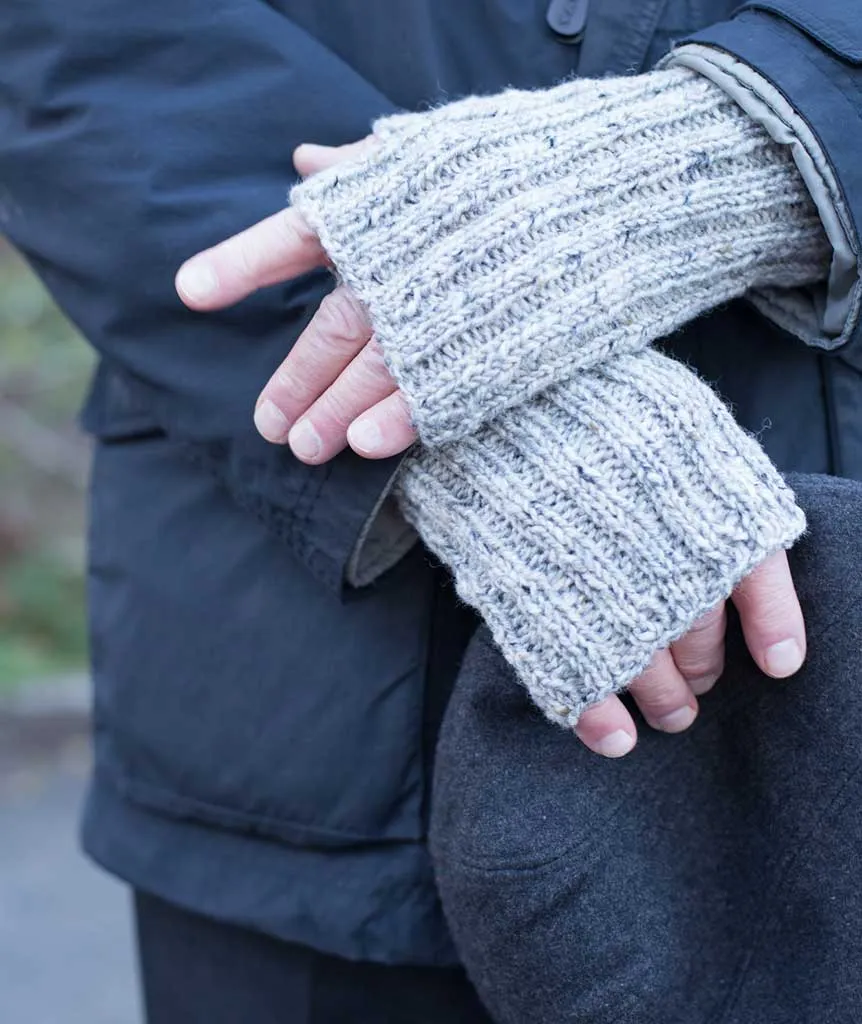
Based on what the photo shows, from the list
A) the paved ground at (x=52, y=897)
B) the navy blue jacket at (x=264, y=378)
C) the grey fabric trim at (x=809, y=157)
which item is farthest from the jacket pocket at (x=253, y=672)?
the paved ground at (x=52, y=897)

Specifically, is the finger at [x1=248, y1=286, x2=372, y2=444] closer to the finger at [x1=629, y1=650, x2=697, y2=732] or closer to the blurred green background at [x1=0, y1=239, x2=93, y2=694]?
the finger at [x1=629, y1=650, x2=697, y2=732]

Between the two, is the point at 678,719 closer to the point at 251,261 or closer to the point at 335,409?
the point at 335,409

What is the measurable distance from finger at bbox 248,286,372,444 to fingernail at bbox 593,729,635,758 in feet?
1.14

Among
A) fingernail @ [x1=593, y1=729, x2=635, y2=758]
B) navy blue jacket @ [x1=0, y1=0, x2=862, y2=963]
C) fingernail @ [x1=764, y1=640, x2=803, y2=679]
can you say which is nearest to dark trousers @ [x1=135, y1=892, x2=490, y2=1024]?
navy blue jacket @ [x1=0, y1=0, x2=862, y2=963]

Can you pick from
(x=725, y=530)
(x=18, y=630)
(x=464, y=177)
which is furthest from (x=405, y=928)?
(x=18, y=630)

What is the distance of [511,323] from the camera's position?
2.88 feet

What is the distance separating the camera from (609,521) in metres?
0.87

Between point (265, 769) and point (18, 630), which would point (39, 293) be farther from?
point (265, 769)

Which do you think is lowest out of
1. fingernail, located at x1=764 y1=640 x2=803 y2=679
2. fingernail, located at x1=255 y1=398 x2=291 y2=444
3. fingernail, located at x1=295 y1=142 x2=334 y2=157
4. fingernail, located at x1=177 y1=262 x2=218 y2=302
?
fingernail, located at x1=764 y1=640 x2=803 y2=679

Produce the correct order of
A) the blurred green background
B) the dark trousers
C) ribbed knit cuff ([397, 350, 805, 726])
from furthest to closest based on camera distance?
the blurred green background < the dark trousers < ribbed knit cuff ([397, 350, 805, 726])

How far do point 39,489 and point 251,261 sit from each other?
310 cm

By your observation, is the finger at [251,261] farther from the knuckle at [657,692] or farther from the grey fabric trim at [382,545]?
the knuckle at [657,692]

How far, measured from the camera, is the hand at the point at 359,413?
90cm

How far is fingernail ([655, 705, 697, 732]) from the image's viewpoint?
37.4 inches
